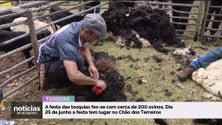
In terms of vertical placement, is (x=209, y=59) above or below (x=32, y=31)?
below

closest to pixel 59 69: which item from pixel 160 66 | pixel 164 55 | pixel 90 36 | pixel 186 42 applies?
pixel 90 36

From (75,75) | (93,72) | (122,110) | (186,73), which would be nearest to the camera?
→ (122,110)

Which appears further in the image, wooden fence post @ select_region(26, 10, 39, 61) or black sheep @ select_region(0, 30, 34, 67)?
black sheep @ select_region(0, 30, 34, 67)

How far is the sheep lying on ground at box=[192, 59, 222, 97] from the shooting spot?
4.45 meters

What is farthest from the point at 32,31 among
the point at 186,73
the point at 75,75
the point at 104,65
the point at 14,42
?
the point at 186,73

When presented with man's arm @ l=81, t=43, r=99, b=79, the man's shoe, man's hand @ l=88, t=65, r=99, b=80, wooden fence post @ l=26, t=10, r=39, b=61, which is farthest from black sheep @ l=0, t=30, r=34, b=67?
the man's shoe

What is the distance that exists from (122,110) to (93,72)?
0.78m

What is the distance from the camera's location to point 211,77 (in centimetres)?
461

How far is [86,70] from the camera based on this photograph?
13.8 feet

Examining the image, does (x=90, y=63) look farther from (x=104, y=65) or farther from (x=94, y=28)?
(x=94, y=28)

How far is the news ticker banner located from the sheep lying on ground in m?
0.80

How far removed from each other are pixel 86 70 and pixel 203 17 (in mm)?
3333

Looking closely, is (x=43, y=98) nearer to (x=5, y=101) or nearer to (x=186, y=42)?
(x=5, y=101)

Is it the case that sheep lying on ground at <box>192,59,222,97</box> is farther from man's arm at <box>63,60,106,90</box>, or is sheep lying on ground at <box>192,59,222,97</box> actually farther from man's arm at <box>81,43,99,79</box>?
man's arm at <box>63,60,106,90</box>
